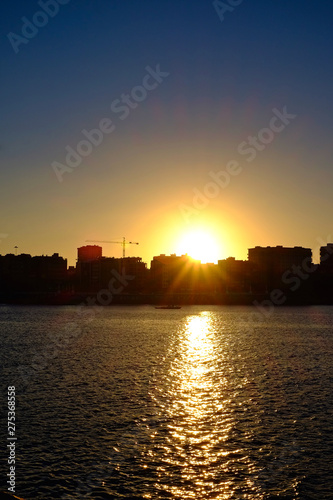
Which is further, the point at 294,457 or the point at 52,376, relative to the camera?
the point at 52,376

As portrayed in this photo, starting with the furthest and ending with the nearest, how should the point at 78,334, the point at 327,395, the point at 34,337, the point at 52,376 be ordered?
1. the point at 78,334
2. the point at 34,337
3. the point at 52,376
4. the point at 327,395

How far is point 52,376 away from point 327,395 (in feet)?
79.7

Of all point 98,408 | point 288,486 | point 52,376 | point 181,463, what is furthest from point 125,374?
point 288,486

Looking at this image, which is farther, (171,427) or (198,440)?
(171,427)

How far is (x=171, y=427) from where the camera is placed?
2933 cm

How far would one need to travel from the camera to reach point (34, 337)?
8731 cm

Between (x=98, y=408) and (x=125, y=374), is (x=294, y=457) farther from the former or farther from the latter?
(x=125, y=374)

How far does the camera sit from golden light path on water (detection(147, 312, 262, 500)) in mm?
20859

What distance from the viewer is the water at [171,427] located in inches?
824

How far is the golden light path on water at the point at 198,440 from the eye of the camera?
68.4 ft

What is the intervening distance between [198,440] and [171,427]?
9.24 feet

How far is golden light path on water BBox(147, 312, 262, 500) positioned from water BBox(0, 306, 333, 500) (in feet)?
0.21

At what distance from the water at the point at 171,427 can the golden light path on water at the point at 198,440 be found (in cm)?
6

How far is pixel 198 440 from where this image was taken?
1059 inches
